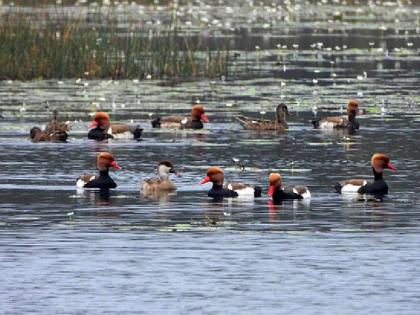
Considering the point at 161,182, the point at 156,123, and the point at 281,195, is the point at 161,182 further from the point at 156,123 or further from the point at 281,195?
the point at 156,123

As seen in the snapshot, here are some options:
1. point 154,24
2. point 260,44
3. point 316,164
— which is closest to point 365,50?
point 260,44

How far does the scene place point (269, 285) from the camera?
642 inches

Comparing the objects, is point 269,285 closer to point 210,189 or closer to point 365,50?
point 210,189

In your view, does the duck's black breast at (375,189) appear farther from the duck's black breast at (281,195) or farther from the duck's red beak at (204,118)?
the duck's red beak at (204,118)

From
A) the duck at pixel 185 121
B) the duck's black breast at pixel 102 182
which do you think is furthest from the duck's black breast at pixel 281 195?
the duck at pixel 185 121

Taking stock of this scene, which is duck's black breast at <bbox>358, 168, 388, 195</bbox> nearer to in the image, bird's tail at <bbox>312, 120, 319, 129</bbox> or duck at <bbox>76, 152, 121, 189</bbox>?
duck at <bbox>76, 152, 121, 189</bbox>

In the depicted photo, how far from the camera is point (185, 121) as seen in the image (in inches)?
1265

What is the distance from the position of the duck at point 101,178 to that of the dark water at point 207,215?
0.93 ft

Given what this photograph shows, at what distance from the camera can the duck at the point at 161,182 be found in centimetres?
2297

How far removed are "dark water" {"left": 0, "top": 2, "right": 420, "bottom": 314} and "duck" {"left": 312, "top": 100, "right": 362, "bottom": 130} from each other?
0.79ft

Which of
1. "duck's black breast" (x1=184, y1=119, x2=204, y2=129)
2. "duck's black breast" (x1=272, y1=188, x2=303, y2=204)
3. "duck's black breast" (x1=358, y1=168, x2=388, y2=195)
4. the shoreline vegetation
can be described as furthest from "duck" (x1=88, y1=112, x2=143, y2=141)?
the shoreline vegetation

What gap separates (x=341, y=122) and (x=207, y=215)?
38.5ft

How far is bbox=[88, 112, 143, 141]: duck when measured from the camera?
3066 cm

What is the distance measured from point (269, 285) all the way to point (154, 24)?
41.2m
